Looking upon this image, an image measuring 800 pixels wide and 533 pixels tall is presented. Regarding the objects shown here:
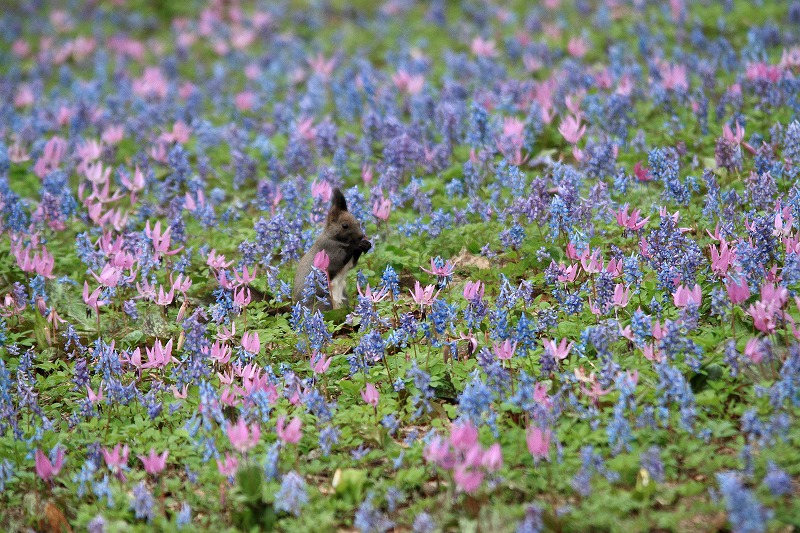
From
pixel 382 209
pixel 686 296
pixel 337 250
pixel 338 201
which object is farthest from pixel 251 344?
pixel 686 296

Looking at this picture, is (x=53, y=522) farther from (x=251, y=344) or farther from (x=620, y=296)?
→ (x=620, y=296)

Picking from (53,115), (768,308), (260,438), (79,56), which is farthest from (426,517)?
(79,56)

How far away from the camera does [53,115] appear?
994 cm

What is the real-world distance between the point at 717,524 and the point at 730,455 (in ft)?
1.85

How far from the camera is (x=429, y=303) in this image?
201 inches

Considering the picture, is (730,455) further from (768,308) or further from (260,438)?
(260,438)

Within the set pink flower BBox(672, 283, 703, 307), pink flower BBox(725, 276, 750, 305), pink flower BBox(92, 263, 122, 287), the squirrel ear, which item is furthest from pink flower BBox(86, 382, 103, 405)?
pink flower BBox(725, 276, 750, 305)

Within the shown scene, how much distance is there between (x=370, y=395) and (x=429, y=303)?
0.76 meters

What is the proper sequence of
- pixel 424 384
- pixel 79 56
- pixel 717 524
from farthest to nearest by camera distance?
pixel 79 56 → pixel 424 384 → pixel 717 524

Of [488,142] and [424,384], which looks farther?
[488,142]

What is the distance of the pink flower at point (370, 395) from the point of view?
454 centimetres

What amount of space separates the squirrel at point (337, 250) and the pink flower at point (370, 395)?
1.13m

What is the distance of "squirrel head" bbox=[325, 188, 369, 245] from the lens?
18.7ft

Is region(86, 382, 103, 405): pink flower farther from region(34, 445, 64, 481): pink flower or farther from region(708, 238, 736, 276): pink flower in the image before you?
region(708, 238, 736, 276): pink flower
